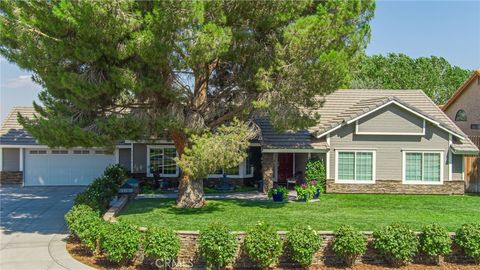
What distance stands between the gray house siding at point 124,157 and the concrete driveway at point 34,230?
3403 millimetres

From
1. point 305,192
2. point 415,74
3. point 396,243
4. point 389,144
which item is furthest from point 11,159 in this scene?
point 415,74

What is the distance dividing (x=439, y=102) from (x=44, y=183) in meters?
46.2

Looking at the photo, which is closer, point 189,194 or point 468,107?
point 189,194

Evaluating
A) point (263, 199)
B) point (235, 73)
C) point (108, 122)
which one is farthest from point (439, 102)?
point (108, 122)

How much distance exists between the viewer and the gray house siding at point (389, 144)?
912 inches

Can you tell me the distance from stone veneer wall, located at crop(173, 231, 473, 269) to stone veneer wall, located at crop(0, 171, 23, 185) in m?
17.6

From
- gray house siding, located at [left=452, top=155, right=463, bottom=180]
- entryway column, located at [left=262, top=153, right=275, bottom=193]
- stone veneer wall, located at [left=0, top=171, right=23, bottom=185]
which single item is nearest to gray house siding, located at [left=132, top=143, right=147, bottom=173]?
stone veneer wall, located at [left=0, top=171, right=23, bottom=185]

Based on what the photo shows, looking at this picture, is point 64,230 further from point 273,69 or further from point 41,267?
point 273,69

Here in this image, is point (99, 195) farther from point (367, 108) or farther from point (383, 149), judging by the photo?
point (383, 149)

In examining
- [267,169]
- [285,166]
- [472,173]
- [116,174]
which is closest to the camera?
[116,174]

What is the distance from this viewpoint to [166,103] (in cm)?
1672

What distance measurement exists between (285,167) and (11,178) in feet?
49.1

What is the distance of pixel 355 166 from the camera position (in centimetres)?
2327

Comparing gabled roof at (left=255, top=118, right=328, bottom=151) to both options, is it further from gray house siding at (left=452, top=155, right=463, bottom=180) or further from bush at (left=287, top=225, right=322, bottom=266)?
bush at (left=287, top=225, right=322, bottom=266)
